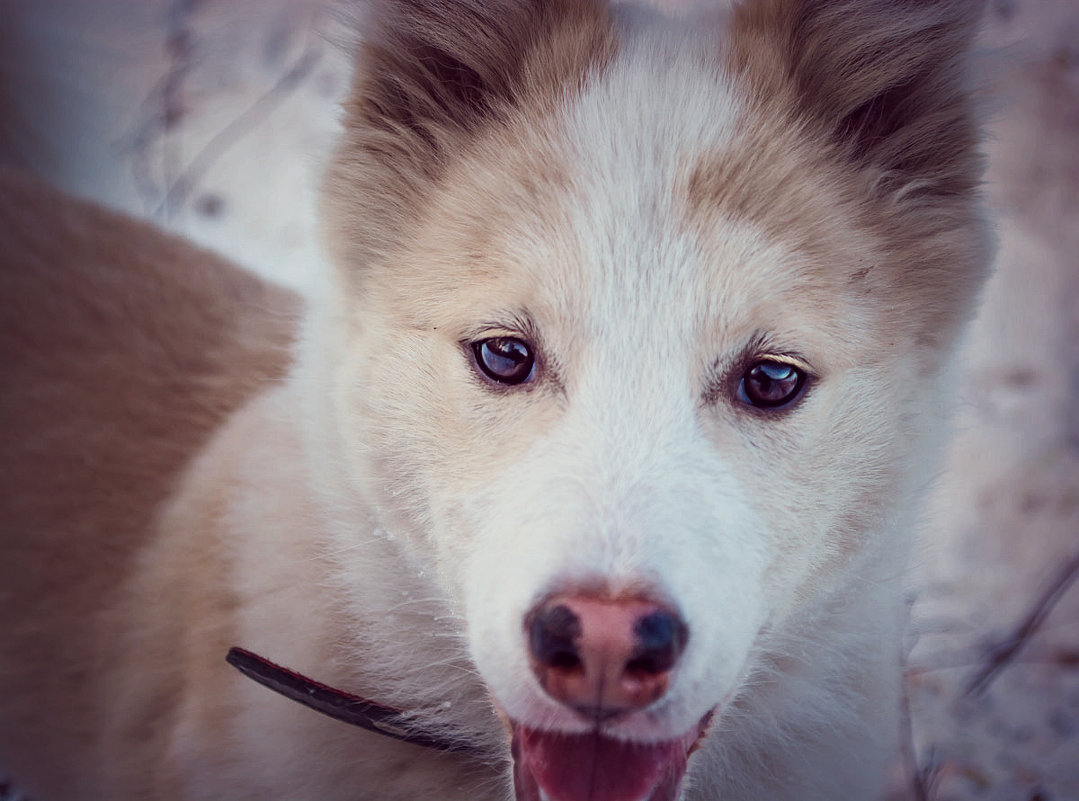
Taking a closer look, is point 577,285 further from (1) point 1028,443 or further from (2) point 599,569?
(1) point 1028,443

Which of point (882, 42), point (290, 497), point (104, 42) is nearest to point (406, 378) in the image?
point (290, 497)

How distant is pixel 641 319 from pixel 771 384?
10.1 inches

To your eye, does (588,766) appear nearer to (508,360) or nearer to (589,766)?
(589,766)

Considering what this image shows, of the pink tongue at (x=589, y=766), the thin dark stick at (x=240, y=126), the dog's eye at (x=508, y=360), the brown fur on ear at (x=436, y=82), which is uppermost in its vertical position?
the thin dark stick at (x=240, y=126)

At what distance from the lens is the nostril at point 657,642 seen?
1117mm

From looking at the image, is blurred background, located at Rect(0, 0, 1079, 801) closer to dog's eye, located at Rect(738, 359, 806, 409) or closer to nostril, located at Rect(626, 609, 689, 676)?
dog's eye, located at Rect(738, 359, 806, 409)

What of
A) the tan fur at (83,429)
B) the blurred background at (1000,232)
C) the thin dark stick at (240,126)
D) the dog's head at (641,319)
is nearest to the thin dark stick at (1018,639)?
the blurred background at (1000,232)

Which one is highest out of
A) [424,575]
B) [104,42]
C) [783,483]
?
[104,42]

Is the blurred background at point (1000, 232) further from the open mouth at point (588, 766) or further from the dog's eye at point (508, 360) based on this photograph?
the open mouth at point (588, 766)

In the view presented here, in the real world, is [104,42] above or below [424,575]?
above

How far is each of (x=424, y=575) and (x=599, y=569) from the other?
0.57m

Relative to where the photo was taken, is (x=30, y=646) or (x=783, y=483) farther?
(x=30, y=646)

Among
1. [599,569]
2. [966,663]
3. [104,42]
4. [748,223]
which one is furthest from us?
[104,42]

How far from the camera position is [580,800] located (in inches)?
52.2
